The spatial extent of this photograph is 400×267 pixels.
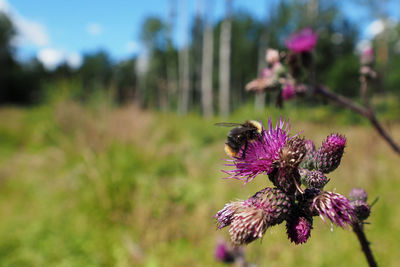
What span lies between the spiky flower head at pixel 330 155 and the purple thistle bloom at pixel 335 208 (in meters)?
0.19

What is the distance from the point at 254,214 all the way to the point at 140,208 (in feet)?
13.9

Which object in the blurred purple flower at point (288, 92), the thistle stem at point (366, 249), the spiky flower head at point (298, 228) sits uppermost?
the blurred purple flower at point (288, 92)

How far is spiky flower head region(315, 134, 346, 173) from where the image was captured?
981 mm

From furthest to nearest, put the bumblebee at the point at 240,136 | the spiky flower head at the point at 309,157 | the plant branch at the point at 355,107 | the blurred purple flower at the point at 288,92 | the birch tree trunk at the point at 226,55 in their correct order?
the birch tree trunk at the point at 226,55 → the blurred purple flower at the point at 288,92 → the plant branch at the point at 355,107 → the bumblebee at the point at 240,136 → the spiky flower head at the point at 309,157

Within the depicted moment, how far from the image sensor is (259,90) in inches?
101

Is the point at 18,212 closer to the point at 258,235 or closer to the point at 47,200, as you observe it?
the point at 47,200

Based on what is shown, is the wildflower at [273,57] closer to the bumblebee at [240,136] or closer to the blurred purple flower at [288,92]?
the blurred purple flower at [288,92]

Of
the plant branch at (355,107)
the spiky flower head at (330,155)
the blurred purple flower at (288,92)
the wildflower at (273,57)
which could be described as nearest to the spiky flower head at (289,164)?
the spiky flower head at (330,155)

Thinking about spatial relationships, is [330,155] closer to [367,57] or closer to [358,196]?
[358,196]

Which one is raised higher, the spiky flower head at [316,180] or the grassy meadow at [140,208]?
the spiky flower head at [316,180]

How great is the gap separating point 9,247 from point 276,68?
4895 mm

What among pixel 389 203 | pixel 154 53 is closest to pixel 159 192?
pixel 389 203

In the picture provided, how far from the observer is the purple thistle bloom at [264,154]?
95cm

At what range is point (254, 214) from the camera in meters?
0.85
